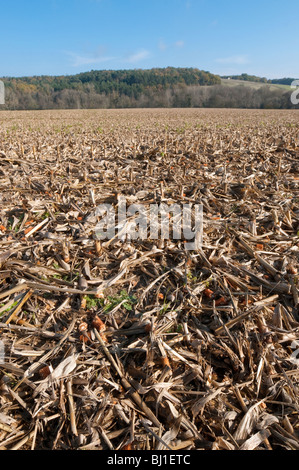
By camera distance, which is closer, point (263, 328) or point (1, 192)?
point (263, 328)

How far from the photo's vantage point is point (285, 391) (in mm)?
2102

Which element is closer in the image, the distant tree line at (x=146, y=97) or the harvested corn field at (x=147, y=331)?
the harvested corn field at (x=147, y=331)

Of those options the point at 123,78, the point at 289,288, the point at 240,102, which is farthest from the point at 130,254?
the point at 123,78

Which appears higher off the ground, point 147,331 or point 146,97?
point 146,97

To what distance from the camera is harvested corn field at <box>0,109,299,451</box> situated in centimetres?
192

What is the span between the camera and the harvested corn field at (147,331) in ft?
6.28

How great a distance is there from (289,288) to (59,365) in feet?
7.68

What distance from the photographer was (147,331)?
2.52 meters

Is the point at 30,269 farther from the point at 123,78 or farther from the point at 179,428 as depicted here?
the point at 123,78

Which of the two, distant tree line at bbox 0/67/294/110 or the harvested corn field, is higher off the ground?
distant tree line at bbox 0/67/294/110

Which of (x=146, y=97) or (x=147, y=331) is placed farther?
(x=146, y=97)

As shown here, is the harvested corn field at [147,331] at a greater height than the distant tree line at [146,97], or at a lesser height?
lesser

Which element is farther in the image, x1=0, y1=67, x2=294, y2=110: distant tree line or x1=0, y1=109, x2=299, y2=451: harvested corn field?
x1=0, y1=67, x2=294, y2=110: distant tree line
